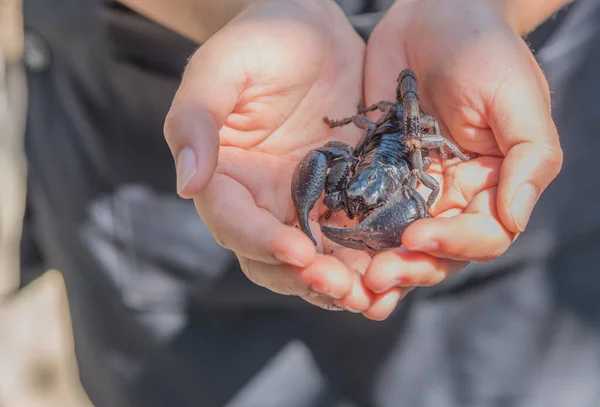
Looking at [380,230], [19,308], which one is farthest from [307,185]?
[19,308]

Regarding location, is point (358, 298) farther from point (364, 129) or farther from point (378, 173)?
point (364, 129)

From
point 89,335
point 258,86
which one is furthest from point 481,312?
point 89,335

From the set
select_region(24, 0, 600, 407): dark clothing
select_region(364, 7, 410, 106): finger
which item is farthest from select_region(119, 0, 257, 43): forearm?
select_region(364, 7, 410, 106): finger

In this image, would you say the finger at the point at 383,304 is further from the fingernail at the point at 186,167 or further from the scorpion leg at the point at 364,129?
the scorpion leg at the point at 364,129

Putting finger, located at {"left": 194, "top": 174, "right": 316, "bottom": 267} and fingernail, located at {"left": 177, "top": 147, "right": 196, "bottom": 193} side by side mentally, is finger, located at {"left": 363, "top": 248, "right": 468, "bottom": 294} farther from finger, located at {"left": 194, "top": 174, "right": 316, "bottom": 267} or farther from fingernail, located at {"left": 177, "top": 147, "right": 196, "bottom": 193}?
fingernail, located at {"left": 177, "top": 147, "right": 196, "bottom": 193}

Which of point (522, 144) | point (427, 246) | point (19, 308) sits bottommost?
point (19, 308)

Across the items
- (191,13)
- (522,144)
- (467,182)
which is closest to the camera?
(522,144)

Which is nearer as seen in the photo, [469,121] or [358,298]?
[358,298]
